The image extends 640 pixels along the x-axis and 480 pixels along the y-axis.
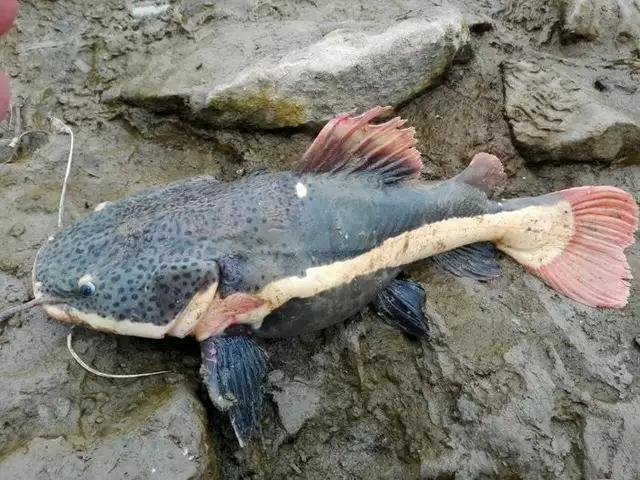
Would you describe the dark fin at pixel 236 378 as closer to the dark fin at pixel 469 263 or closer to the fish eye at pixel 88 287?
the fish eye at pixel 88 287

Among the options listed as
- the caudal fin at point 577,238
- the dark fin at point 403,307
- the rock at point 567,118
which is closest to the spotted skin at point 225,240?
the dark fin at point 403,307

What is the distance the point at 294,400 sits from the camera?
292cm

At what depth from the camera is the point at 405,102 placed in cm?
386

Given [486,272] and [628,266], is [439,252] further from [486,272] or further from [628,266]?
[628,266]

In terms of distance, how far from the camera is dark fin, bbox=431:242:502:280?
3.28 m

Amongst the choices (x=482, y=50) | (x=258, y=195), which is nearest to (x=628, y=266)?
(x=482, y=50)


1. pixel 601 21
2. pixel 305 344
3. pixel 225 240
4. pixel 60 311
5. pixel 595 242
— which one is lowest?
pixel 305 344

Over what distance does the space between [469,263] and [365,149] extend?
86 cm

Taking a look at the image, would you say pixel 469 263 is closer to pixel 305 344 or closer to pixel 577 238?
pixel 577 238

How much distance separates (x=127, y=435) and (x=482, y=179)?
6.91 ft

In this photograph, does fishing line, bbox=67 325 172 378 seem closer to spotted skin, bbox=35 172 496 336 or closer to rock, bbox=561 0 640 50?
spotted skin, bbox=35 172 496 336

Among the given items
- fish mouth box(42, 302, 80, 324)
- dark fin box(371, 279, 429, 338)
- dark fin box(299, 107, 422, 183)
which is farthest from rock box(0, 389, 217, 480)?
dark fin box(299, 107, 422, 183)

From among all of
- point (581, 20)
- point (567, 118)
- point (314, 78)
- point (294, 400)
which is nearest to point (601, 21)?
point (581, 20)

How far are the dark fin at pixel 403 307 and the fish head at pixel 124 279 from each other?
916mm
